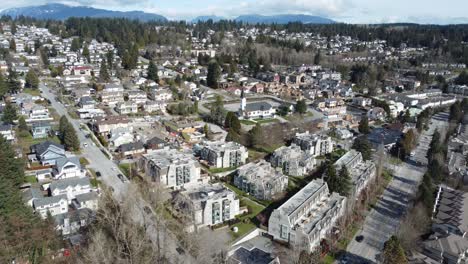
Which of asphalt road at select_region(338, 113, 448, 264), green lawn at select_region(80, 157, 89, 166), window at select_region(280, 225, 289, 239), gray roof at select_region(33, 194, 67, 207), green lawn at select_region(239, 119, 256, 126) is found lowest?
asphalt road at select_region(338, 113, 448, 264)

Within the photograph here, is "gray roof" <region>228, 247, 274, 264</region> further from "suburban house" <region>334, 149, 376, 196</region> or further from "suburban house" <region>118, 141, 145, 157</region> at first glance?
"suburban house" <region>118, 141, 145, 157</region>

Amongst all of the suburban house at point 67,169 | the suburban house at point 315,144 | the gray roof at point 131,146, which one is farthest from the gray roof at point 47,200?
the suburban house at point 315,144

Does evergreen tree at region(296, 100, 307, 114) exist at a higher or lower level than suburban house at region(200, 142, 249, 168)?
higher

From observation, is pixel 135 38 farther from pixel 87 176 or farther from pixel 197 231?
pixel 197 231

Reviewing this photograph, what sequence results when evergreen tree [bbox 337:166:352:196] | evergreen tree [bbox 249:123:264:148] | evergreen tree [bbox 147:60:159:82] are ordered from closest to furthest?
1. evergreen tree [bbox 337:166:352:196]
2. evergreen tree [bbox 249:123:264:148]
3. evergreen tree [bbox 147:60:159:82]

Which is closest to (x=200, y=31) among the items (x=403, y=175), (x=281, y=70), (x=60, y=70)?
(x=281, y=70)

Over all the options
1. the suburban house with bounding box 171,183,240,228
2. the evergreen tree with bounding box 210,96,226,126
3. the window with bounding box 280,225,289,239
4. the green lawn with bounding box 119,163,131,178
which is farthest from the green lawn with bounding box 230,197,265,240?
the evergreen tree with bounding box 210,96,226,126
